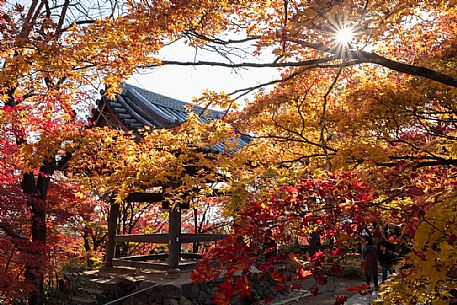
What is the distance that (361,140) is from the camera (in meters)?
6.21

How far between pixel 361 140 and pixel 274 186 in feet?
7.96

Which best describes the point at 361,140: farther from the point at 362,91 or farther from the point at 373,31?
the point at 373,31

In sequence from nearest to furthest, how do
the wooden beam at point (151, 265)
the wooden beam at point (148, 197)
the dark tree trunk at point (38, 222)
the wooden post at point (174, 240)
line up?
the dark tree trunk at point (38, 222)
the wooden post at point (174, 240)
the wooden beam at point (151, 265)
the wooden beam at point (148, 197)

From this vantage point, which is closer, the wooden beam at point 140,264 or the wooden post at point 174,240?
the wooden post at point 174,240

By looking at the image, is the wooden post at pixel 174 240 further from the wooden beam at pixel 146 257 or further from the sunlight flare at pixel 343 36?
the sunlight flare at pixel 343 36

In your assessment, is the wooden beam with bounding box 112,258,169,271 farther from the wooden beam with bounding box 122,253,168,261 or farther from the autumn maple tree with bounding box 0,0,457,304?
the autumn maple tree with bounding box 0,0,457,304

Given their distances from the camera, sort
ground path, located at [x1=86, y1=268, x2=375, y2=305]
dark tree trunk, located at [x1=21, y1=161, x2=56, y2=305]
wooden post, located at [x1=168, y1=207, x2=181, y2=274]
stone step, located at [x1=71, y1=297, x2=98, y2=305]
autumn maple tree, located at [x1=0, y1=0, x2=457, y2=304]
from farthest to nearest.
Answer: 1. wooden post, located at [x1=168, y1=207, x2=181, y2=274]
2. stone step, located at [x1=71, y1=297, x2=98, y2=305]
3. ground path, located at [x1=86, y1=268, x2=375, y2=305]
4. dark tree trunk, located at [x1=21, y1=161, x2=56, y2=305]
5. autumn maple tree, located at [x1=0, y1=0, x2=457, y2=304]

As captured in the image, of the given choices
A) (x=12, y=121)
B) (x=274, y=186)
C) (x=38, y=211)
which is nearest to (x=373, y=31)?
(x=274, y=186)

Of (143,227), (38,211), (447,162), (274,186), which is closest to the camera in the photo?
(274,186)

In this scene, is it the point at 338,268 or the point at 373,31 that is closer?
the point at 338,268

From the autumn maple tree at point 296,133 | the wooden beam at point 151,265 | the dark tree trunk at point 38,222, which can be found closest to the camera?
the autumn maple tree at point 296,133

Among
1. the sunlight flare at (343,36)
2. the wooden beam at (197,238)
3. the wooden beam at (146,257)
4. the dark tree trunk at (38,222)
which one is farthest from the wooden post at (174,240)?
the sunlight flare at (343,36)

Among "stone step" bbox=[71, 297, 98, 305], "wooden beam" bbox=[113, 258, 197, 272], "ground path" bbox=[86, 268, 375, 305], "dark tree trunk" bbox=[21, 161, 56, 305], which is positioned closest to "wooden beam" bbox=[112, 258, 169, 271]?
"wooden beam" bbox=[113, 258, 197, 272]

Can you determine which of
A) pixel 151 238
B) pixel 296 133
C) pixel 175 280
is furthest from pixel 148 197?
pixel 296 133
